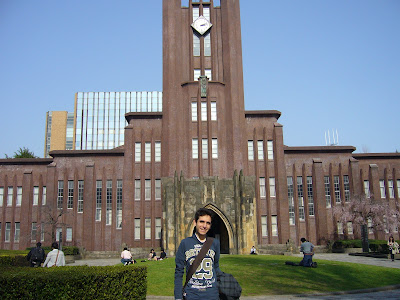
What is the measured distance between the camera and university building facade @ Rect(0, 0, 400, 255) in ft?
130

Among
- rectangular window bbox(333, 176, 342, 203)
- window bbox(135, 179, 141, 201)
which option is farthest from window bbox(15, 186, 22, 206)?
rectangular window bbox(333, 176, 342, 203)

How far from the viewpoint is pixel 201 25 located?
4250 centimetres

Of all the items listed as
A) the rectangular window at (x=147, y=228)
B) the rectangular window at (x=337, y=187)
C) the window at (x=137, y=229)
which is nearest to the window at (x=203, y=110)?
the rectangular window at (x=147, y=228)

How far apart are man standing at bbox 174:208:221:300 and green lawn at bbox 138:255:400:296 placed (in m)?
9.32

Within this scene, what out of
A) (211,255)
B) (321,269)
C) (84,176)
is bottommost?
(321,269)

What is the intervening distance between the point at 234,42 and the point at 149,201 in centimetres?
1753

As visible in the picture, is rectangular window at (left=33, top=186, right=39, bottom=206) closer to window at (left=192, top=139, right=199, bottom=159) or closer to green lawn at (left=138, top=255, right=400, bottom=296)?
window at (left=192, top=139, right=199, bottom=159)

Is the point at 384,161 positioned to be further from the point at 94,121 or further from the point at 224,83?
the point at 94,121

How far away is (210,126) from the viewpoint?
129 feet

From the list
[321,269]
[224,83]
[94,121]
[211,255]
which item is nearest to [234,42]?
[224,83]

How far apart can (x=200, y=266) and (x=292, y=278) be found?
12.5 meters

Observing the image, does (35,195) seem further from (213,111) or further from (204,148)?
(213,111)

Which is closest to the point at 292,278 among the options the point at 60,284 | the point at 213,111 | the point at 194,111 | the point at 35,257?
the point at 35,257

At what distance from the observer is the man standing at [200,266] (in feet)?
20.7
